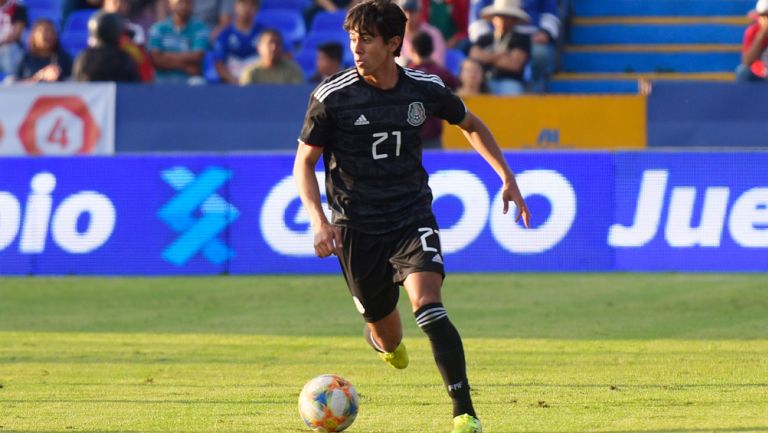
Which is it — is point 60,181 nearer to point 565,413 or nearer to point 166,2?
point 166,2

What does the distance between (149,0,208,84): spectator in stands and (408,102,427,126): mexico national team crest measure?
42.2 feet

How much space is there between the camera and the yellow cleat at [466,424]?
7.13 meters

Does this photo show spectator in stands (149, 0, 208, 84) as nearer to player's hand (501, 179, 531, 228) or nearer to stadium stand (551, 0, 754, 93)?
stadium stand (551, 0, 754, 93)

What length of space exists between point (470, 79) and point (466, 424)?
11690 mm

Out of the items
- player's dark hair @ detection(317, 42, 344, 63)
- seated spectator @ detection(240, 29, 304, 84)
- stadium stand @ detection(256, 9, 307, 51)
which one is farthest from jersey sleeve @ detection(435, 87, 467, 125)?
stadium stand @ detection(256, 9, 307, 51)

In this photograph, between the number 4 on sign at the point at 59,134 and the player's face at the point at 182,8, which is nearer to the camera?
the number 4 on sign at the point at 59,134

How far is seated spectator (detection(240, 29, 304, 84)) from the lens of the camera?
18906mm

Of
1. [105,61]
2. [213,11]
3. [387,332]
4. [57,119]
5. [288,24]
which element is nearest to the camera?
[387,332]

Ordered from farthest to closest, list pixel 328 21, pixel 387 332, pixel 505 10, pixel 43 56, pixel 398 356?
pixel 328 21, pixel 43 56, pixel 505 10, pixel 398 356, pixel 387 332

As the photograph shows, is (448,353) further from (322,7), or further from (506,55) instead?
(322,7)

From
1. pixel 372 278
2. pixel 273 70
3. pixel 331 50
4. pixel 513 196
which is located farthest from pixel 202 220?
pixel 513 196

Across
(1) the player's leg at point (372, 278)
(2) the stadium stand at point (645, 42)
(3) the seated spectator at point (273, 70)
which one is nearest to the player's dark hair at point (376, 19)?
(1) the player's leg at point (372, 278)

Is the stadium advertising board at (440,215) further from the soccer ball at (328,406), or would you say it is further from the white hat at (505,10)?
the soccer ball at (328,406)

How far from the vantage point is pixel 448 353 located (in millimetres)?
7320
